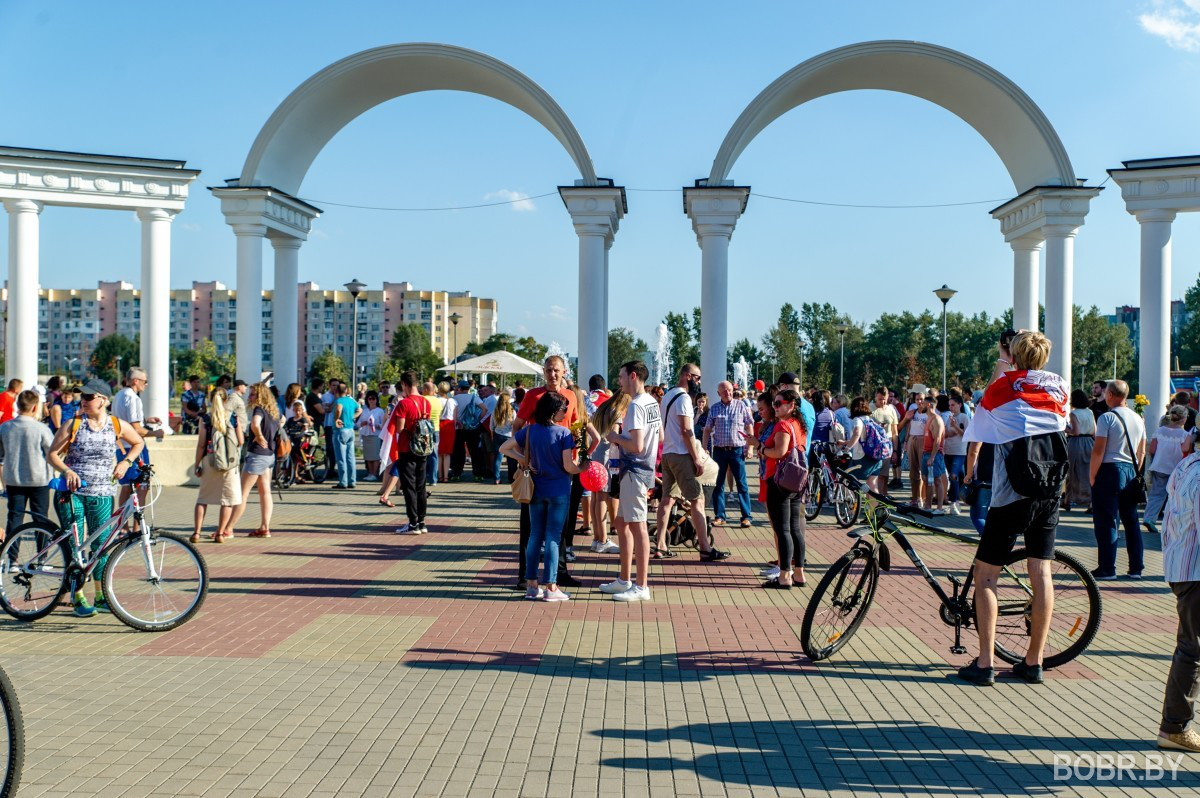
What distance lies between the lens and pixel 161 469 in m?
19.0

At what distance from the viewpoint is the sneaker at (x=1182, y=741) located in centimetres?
509

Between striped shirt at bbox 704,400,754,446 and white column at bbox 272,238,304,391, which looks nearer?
striped shirt at bbox 704,400,754,446

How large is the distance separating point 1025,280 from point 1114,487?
36.6 feet

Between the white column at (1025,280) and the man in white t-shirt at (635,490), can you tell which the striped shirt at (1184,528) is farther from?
the white column at (1025,280)

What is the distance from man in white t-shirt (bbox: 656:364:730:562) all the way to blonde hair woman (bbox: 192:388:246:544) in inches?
194

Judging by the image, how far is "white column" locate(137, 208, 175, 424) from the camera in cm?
2039

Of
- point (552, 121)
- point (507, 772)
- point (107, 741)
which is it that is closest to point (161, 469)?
point (552, 121)

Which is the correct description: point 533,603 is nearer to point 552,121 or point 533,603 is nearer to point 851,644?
point 851,644

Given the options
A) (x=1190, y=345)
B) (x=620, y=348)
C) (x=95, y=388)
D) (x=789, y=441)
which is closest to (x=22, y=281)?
(x=95, y=388)

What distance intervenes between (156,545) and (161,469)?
1225 centimetres

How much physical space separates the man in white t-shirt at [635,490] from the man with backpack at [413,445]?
3874 mm

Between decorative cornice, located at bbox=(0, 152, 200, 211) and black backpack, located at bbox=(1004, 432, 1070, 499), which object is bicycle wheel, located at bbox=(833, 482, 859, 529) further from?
decorative cornice, located at bbox=(0, 152, 200, 211)

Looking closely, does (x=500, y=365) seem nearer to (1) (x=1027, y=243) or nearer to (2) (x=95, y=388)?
(1) (x=1027, y=243)

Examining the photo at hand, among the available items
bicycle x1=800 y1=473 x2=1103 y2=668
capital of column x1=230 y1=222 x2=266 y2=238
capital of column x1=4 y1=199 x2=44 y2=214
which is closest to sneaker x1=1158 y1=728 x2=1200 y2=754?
bicycle x1=800 y1=473 x2=1103 y2=668
